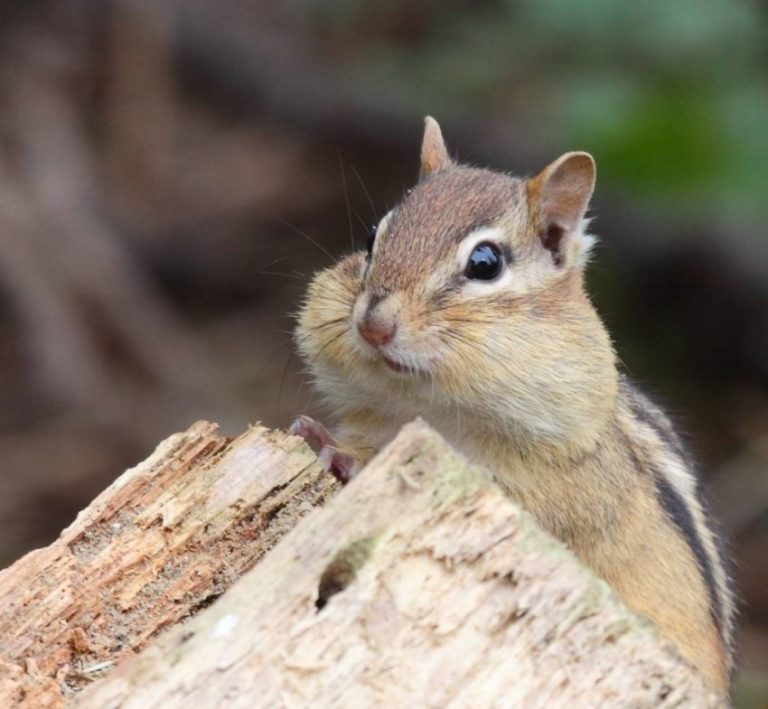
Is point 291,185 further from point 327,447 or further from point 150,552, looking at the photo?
point 150,552

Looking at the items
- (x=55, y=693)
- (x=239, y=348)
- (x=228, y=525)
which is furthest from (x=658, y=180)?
(x=55, y=693)

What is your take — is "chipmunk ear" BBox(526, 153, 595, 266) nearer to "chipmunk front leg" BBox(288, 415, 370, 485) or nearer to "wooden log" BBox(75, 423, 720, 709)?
"chipmunk front leg" BBox(288, 415, 370, 485)

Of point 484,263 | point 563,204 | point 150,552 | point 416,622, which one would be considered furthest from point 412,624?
point 563,204

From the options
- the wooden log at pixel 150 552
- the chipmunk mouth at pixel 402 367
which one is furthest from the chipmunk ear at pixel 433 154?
the wooden log at pixel 150 552

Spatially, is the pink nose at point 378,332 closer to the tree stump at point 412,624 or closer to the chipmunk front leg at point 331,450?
the chipmunk front leg at point 331,450

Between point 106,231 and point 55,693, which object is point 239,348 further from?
point 55,693

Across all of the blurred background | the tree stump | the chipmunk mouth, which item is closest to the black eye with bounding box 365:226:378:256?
the chipmunk mouth
